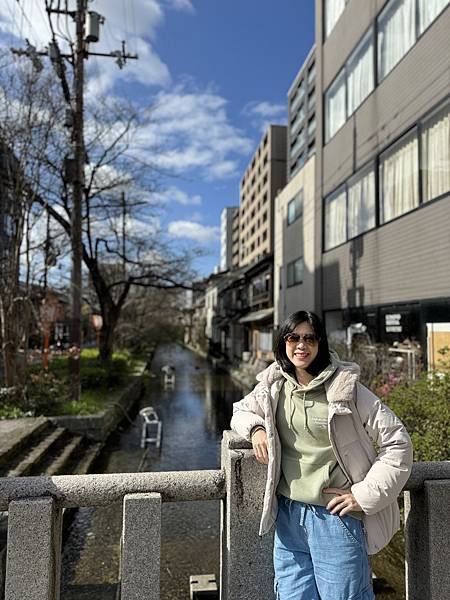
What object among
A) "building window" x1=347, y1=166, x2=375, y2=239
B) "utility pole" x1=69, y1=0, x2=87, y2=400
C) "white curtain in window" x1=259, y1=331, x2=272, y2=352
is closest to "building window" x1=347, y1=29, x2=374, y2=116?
"building window" x1=347, y1=166, x2=375, y2=239

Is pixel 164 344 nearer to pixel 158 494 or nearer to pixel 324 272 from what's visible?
pixel 324 272

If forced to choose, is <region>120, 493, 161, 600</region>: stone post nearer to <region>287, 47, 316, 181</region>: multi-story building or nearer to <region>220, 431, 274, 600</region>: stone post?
<region>220, 431, 274, 600</region>: stone post

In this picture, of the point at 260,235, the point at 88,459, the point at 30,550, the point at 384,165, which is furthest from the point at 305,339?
the point at 260,235

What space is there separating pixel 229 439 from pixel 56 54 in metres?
12.9

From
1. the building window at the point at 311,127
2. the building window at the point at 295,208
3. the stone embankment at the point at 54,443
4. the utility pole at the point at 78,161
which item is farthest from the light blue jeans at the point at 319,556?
the building window at the point at 311,127

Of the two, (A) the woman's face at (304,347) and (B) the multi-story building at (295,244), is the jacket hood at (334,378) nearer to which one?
(A) the woman's face at (304,347)

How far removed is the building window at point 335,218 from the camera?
13828 millimetres

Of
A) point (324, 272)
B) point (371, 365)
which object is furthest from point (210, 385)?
point (371, 365)

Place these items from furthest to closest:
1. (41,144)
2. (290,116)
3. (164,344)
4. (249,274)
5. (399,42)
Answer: (164,344), (290,116), (249,274), (41,144), (399,42)

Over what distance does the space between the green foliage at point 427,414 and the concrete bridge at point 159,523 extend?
2.10 meters

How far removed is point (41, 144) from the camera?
36.2ft

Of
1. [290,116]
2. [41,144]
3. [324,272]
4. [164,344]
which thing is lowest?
[164,344]

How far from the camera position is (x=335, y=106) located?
14672 millimetres

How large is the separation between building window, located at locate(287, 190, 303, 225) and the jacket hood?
18.0 metres
